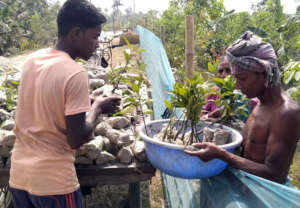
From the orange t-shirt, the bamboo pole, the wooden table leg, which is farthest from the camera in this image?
the bamboo pole

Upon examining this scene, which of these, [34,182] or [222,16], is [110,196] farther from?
[222,16]

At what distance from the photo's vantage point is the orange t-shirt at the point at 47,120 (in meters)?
1.19

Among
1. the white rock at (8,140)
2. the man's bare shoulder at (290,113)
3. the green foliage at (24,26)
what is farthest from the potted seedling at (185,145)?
the green foliage at (24,26)

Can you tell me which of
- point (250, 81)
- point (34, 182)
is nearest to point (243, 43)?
point (250, 81)

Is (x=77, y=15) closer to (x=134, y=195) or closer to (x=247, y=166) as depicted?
(x=247, y=166)

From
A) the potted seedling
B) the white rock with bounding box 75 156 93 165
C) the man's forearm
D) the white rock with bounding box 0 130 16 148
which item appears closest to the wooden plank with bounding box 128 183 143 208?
the white rock with bounding box 75 156 93 165

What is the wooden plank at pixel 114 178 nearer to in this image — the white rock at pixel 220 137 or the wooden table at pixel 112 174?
the wooden table at pixel 112 174

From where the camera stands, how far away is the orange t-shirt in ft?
3.91

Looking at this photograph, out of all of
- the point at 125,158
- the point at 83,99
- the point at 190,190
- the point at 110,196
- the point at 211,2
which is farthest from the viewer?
the point at 211,2

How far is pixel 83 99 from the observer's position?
3.93 feet

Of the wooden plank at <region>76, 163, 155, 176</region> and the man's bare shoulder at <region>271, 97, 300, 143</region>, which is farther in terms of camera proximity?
the wooden plank at <region>76, 163, 155, 176</region>

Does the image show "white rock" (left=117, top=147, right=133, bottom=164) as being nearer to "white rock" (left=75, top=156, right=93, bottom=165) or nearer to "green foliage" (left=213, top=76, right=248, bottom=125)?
"white rock" (left=75, top=156, right=93, bottom=165)

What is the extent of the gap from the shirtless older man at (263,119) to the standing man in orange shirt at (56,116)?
622 millimetres

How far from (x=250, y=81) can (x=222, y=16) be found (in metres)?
9.08
